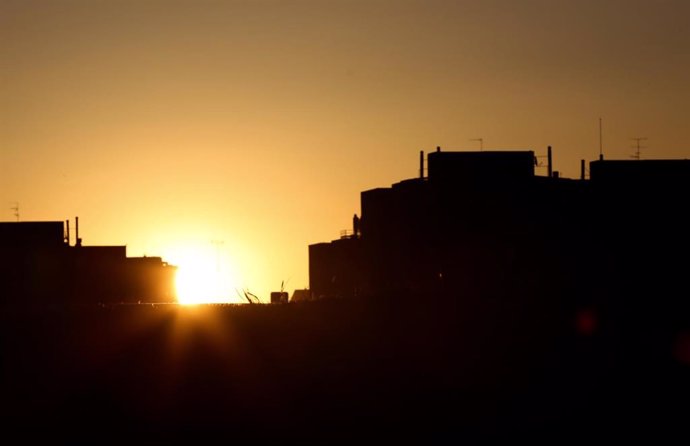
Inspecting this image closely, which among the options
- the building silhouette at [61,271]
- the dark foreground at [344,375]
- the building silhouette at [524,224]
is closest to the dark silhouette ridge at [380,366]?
the dark foreground at [344,375]

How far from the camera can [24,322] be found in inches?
1303

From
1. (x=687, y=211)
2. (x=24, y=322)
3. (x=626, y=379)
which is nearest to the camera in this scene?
(x=626, y=379)

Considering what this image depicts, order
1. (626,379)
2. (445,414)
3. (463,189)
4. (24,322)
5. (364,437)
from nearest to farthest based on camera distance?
(364,437) → (445,414) → (626,379) → (24,322) → (463,189)

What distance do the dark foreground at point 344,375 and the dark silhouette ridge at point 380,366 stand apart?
5cm

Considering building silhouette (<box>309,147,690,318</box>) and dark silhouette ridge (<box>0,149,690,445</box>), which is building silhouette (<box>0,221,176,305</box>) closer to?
building silhouette (<box>309,147,690,318</box>)

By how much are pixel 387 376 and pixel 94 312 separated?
10.0 meters

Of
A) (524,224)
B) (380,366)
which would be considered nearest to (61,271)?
(524,224)

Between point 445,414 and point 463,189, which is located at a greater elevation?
point 463,189

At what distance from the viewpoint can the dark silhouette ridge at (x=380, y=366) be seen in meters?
24.5

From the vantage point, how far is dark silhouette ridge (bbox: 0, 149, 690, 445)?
24.5m

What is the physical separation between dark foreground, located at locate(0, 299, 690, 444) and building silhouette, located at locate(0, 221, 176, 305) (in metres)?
38.6

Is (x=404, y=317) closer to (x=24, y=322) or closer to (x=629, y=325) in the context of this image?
(x=629, y=325)

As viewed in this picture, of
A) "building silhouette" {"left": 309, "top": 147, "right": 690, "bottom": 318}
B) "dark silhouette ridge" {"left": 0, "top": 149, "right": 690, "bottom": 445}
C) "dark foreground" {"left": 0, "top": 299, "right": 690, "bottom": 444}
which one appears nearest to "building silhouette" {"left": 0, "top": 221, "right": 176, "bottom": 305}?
"building silhouette" {"left": 309, "top": 147, "right": 690, "bottom": 318}

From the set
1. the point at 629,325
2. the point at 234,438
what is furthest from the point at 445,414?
the point at 629,325
